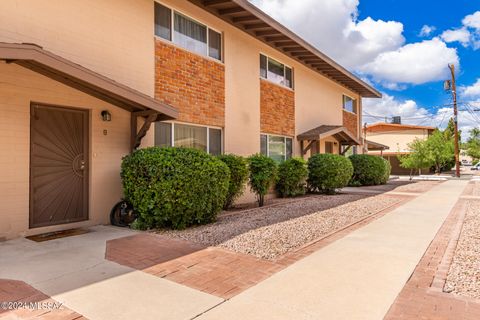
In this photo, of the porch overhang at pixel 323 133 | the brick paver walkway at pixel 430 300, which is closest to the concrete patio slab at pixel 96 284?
the brick paver walkway at pixel 430 300

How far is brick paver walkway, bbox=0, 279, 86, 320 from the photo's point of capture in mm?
3121

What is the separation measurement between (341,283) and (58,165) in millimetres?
5726

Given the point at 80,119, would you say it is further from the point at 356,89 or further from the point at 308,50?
the point at 356,89

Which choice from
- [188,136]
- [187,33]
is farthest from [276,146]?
[187,33]

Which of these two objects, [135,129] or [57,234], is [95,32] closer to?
[135,129]

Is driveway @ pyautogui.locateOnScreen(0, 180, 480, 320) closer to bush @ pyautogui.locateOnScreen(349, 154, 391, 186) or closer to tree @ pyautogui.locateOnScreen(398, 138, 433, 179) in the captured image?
bush @ pyautogui.locateOnScreen(349, 154, 391, 186)

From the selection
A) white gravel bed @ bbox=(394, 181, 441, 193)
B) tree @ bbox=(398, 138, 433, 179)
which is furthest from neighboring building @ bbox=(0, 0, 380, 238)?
tree @ bbox=(398, 138, 433, 179)

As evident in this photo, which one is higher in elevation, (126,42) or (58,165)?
(126,42)

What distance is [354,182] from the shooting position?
17734mm

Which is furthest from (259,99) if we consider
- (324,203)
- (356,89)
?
(356,89)

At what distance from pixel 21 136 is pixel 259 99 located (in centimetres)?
789

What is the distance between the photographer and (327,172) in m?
12.9

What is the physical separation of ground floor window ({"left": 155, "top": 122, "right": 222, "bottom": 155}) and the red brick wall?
25cm

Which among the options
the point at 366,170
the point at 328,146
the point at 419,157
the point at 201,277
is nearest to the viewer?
the point at 201,277
